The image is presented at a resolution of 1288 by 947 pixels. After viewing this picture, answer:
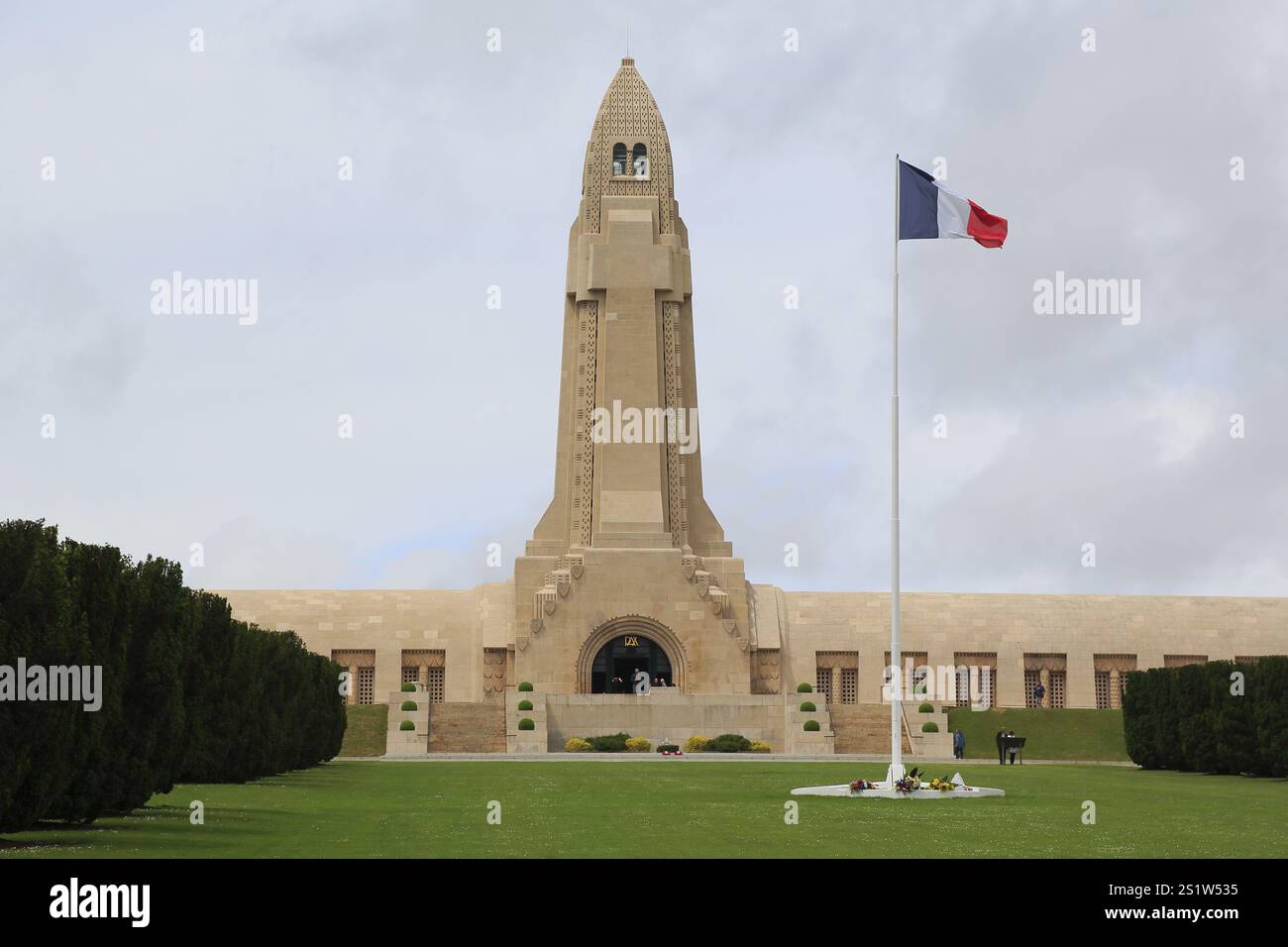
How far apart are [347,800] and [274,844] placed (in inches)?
304

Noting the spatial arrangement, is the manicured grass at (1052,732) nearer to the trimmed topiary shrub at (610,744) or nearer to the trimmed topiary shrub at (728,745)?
the trimmed topiary shrub at (728,745)

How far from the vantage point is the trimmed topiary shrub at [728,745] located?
5047 cm

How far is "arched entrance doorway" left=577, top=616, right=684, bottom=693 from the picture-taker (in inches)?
2377

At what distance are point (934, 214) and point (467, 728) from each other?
1173 inches

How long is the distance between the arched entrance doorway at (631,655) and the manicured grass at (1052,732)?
11277mm

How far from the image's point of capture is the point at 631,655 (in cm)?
6072

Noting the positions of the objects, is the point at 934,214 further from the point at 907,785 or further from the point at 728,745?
the point at 728,745

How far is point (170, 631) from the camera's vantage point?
21.6m

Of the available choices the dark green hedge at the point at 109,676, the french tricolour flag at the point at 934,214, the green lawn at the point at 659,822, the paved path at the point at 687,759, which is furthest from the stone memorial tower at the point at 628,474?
the french tricolour flag at the point at 934,214

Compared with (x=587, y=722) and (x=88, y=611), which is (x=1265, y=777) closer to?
(x=587, y=722)

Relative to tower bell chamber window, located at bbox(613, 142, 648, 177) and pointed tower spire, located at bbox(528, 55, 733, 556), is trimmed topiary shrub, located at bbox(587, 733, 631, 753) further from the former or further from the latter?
tower bell chamber window, located at bbox(613, 142, 648, 177)

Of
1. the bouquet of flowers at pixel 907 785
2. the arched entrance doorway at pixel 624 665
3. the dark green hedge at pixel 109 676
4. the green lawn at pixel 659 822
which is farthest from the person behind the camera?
the arched entrance doorway at pixel 624 665
